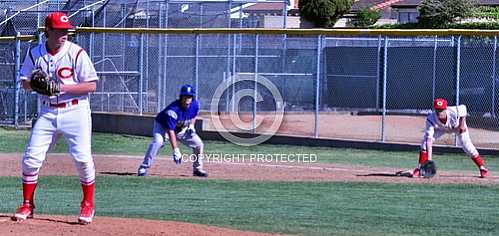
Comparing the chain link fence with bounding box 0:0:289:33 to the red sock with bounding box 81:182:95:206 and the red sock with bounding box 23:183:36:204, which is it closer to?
the red sock with bounding box 81:182:95:206

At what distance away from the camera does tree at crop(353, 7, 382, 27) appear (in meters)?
45.9

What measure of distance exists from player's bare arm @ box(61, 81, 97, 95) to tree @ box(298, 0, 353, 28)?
36.5 metres

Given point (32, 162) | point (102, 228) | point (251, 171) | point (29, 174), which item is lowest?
point (251, 171)

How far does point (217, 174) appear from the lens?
1666 centimetres

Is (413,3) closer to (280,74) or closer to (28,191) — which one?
(280,74)

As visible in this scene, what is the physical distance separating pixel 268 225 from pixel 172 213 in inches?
56.3

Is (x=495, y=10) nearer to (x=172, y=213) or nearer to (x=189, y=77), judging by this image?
(x=189, y=77)

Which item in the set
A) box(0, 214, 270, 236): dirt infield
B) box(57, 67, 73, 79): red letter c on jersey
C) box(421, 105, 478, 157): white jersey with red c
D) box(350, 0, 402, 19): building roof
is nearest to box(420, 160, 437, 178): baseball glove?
box(421, 105, 478, 157): white jersey with red c

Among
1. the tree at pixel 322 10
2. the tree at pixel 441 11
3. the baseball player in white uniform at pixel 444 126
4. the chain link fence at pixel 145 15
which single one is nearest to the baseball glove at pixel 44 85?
the baseball player in white uniform at pixel 444 126

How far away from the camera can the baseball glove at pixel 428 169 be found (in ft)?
52.3

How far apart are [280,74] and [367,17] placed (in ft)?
70.5

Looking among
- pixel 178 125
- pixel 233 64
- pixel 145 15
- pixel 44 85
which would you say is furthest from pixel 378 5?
pixel 44 85

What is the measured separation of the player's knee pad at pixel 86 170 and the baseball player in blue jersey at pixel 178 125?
19.4 feet

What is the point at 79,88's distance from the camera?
8.68 m
